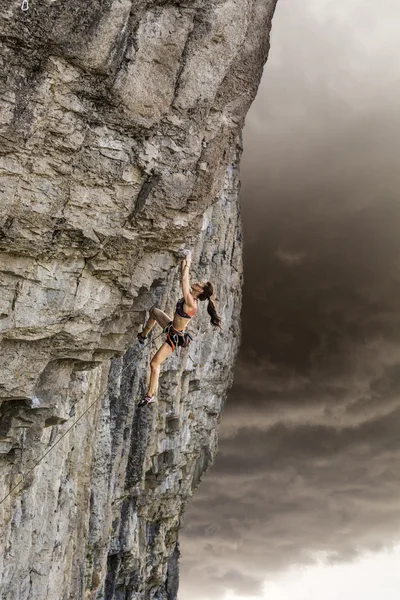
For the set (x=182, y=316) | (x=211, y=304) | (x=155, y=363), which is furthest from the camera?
(x=155, y=363)

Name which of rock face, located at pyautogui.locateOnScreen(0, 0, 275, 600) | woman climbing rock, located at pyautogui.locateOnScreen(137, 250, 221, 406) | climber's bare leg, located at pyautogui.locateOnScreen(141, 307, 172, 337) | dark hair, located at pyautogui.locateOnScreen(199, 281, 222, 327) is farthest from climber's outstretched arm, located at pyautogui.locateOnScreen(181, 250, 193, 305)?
climber's bare leg, located at pyautogui.locateOnScreen(141, 307, 172, 337)

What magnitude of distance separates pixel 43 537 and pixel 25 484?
10.4 feet

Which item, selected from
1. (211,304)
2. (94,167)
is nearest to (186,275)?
(211,304)

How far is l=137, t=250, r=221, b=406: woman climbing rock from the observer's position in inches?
434

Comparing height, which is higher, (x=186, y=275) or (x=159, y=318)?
(x=159, y=318)

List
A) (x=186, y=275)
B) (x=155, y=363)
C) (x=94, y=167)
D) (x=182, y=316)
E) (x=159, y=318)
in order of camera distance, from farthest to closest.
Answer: (x=155, y=363)
(x=159, y=318)
(x=182, y=316)
(x=186, y=275)
(x=94, y=167)

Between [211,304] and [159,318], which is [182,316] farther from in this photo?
[211,304]

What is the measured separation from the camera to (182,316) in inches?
469

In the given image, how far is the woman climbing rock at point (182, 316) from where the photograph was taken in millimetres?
11016

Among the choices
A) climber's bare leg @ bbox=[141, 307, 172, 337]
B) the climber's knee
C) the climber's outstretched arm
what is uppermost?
climber's bare leg @ bbox=[141, 307, 172, 337]

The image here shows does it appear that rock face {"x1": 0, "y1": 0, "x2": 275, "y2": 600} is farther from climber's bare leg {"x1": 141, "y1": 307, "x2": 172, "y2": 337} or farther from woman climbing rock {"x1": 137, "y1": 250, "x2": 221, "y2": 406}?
climber's bare leg {"x1": 141, "y1": 307, "x2": 172, "y2": 337}

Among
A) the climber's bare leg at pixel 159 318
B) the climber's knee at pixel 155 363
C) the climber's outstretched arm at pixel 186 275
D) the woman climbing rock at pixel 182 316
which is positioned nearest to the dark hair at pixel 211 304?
the woman climbing rock at pixel 182 316

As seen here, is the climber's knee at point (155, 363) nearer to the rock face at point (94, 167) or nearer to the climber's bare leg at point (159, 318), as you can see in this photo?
the climber's bare leg at point (159, 318)

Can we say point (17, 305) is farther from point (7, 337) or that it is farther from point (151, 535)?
point (151, 535)
